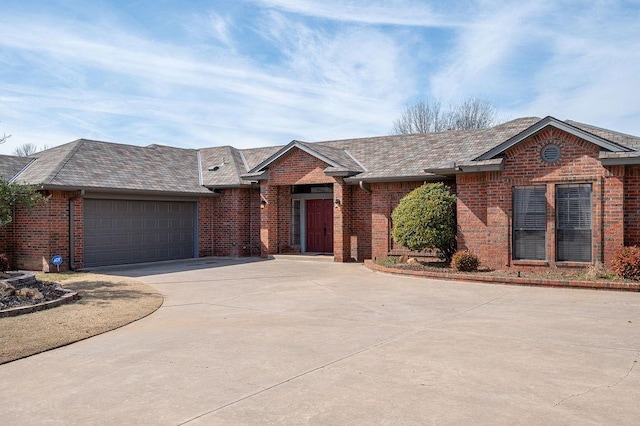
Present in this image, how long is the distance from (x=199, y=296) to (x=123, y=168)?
400 inches

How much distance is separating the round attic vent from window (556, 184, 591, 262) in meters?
0.77

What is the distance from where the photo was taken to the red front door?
71.9ft

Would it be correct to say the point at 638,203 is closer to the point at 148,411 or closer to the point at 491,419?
the point at 491,419

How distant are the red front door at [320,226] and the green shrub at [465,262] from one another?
7796 millimetres

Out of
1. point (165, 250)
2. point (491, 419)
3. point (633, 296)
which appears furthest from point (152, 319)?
point (165, 250)

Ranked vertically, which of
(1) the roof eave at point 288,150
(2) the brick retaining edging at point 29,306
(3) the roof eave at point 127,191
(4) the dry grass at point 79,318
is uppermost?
(1) the roof eave at point 288,150

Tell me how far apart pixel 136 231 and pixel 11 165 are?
5.11 metres

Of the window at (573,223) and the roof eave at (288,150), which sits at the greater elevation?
the roof eave at (288,150)

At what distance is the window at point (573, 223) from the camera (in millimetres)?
13922

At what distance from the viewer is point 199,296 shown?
11.9 metres

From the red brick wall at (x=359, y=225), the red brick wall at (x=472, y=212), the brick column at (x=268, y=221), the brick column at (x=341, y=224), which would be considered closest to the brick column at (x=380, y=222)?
the red brick wall at (x=359, y=225)

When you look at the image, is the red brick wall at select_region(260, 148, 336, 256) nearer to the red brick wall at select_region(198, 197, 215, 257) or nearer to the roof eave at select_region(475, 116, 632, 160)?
the red brick wall at select_region(198, 197, 215, 257)

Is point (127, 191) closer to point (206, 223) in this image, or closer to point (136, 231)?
point (136, 231)

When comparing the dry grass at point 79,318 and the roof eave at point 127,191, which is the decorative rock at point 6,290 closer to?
the dry grass at point 79,318
